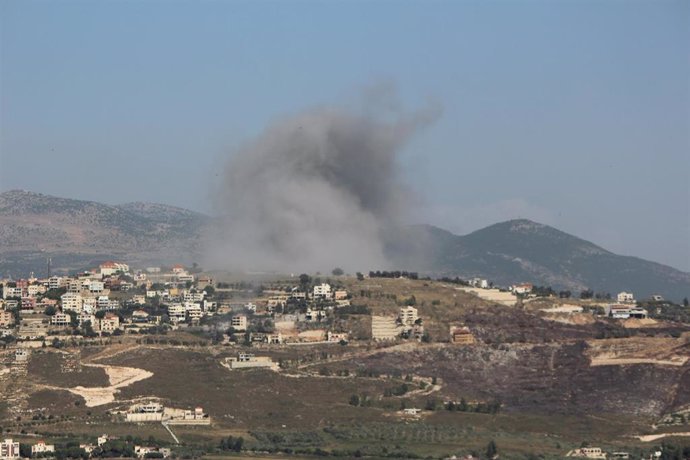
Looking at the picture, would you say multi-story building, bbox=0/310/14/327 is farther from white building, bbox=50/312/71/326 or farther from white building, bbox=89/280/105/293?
white building, bbox=89/280/105/293

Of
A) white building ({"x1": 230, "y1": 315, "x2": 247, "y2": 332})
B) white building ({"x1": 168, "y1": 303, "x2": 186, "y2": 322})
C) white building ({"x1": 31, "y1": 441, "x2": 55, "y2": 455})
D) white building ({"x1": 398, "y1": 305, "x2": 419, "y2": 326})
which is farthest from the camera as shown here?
white building ({"x1": 168, "y1": 303, "x2": 186, "y2": 322})

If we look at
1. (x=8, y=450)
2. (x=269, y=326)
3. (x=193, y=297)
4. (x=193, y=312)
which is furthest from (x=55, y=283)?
(x=8, y=450)

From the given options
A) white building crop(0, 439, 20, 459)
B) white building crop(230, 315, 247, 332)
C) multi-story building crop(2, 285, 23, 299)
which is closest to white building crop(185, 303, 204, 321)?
white building crop(230, 315, 247, 332)

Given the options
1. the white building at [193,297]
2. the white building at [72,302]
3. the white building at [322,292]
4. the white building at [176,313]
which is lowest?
the white building at [176,313]

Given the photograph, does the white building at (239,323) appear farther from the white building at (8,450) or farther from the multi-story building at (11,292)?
the white building at (8,450)

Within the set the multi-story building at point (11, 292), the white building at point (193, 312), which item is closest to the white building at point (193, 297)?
the white building at point (193, 312)

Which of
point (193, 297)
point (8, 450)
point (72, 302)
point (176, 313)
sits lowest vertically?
point (8, 450)

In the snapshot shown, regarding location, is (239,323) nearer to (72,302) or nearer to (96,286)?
(72,302)

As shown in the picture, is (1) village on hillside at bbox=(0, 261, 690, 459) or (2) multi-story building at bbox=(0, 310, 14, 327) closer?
(1) village on hillside at bbox=(0, 261, 690, 459)

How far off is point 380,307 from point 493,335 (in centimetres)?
927

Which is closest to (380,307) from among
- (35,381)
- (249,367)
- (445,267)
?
(249,367)

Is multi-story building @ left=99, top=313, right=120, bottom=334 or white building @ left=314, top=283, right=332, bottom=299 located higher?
white building @ left=314, top=283, right=332, bottom=299

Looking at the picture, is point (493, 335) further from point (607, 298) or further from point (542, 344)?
point (607, 298)

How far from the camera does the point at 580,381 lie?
3935 inches
